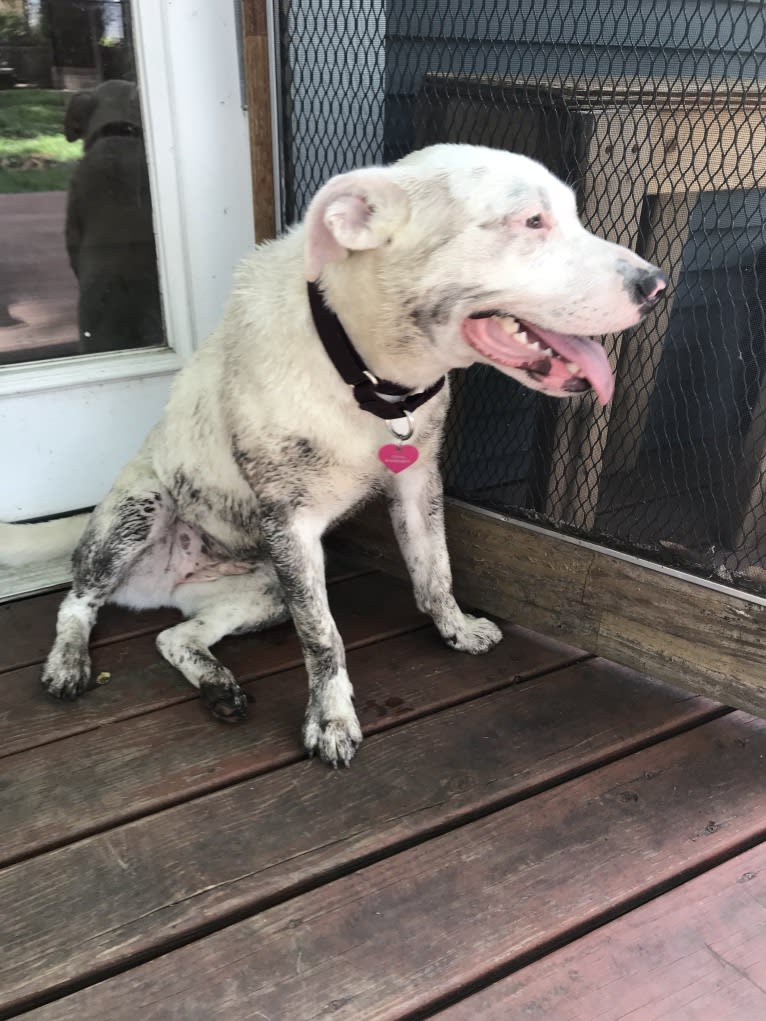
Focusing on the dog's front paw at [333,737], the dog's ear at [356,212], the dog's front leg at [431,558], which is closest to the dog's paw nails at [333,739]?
the dog's front paw at [333,737]

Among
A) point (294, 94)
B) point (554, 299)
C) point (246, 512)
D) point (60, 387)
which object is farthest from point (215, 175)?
point (554, 299)

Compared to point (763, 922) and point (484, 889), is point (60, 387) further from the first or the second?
point (763, 922)

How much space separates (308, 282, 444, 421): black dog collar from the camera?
5.39 ft

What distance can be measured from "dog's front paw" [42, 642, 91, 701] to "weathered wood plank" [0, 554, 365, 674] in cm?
14

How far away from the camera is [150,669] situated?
2.11 m

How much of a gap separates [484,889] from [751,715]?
0.81m

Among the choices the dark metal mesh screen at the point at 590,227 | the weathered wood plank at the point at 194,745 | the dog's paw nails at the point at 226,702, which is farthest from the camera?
the dark metal mesh screen at the point at 590,227

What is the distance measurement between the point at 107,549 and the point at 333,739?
2.58 feet

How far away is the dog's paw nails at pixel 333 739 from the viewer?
1.78 metres

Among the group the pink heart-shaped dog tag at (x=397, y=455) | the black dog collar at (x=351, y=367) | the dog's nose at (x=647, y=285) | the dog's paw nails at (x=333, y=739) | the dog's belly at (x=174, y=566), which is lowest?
the dog's paw nails at (x=333, y=739)

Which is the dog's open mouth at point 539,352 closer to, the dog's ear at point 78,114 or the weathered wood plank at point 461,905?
the weathered wood plank at point 461,905

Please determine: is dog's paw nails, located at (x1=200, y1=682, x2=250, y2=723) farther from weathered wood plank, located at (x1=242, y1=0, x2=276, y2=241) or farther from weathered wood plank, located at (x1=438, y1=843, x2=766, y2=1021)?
weathered wood plank, located at (x1=242, y1=0, x2=276, y2=241)

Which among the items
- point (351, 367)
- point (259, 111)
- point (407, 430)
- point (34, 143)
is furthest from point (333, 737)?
point (34, 143)

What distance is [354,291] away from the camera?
1.56m
